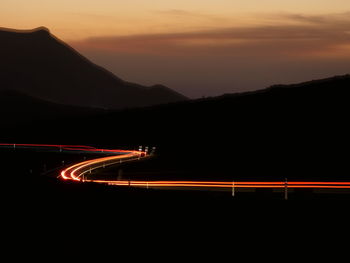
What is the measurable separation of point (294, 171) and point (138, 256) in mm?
34897

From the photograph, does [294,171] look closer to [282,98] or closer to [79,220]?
[79,220]

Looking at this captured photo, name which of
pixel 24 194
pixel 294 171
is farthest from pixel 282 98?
pixel 24 194

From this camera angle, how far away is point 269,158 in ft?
195

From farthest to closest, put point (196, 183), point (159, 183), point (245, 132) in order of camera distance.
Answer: point (245, 132), point (159, 183), point (196, 183)

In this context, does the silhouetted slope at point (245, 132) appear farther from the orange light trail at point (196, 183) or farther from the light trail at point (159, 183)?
Result: the orange light trail at point (196, 183)

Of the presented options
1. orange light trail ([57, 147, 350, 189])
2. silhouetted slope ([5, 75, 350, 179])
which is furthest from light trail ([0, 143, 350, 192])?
silhouetted slope ([5, 75, 350, 179])

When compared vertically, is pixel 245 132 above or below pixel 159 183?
above

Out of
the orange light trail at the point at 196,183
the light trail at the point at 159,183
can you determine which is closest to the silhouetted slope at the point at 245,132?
the light trail at the point at 159,183

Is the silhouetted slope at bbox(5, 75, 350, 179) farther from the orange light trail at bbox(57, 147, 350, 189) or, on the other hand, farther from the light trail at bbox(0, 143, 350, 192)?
the orange light trail at bbox(57, 147, 350, 189)

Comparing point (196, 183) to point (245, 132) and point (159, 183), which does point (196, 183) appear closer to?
point (159, 183)

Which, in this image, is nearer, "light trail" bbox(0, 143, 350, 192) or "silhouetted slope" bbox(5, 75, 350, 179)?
"light trail" bbox(0, 143, 350, 192)

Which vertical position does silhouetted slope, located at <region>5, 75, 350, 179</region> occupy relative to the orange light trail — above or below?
above

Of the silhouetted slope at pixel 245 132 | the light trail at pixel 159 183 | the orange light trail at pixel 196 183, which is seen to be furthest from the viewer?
the silhouetted slope at pixel 245 132

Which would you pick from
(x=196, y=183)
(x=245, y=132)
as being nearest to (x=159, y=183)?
(x=196, y=183)
